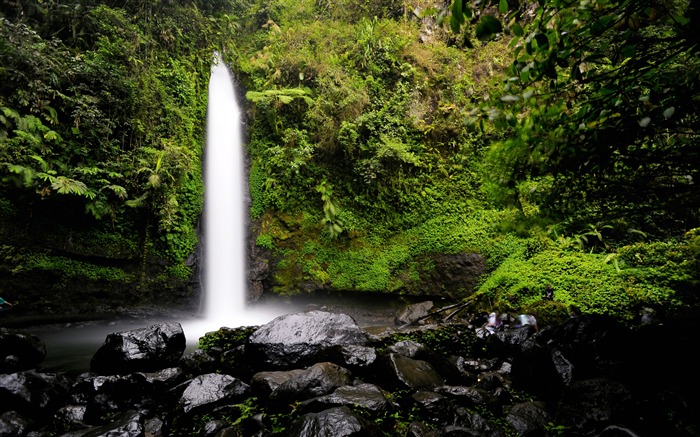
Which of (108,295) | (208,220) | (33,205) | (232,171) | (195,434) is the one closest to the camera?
(195,434)

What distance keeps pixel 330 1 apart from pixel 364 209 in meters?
9.76

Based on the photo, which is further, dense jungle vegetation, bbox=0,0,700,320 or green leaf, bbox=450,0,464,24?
dense jungle vegetation, bbox=0,0,700,320

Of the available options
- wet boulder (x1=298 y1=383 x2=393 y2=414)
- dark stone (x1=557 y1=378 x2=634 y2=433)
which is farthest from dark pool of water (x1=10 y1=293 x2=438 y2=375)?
dark stone (x1=557 y1=378 x2=634 y2=433)

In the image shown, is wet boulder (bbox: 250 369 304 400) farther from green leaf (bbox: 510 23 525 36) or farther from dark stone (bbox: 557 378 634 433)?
green leaf (bbox: 510 23 525 36)

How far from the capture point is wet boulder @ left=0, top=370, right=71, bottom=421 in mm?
4207

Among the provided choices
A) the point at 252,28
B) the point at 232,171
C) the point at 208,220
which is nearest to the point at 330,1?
the point at 252,28

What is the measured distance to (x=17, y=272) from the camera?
316 inches

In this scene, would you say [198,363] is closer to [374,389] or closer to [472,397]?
[374,389]

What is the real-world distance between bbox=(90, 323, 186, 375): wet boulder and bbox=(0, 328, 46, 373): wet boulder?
1173 mm

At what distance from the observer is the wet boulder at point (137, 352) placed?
530 cm

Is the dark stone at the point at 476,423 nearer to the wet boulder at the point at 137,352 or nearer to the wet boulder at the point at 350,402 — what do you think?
the wet boulder at the point at 350,402

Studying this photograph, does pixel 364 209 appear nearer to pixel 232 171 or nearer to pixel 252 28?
pixel 232 171

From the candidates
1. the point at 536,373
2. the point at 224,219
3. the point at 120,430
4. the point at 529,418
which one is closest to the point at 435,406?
the point at 529,418

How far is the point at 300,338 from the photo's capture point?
584 centimetres
